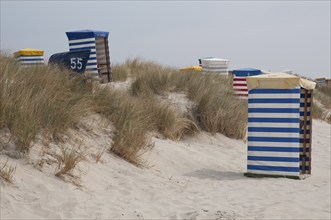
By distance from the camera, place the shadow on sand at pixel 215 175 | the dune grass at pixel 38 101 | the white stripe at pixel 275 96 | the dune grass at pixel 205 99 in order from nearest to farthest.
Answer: the dune grass at pixel 38 101
the white stripe at pixel 275 96
the shadow on sand at pixel 215 175
the dune grass at pixel 205 99

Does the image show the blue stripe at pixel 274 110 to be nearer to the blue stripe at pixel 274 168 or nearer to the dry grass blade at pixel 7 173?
the blue stripe at pixel 274 168

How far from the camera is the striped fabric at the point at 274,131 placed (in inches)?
280

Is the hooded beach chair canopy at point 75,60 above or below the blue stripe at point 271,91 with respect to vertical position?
above

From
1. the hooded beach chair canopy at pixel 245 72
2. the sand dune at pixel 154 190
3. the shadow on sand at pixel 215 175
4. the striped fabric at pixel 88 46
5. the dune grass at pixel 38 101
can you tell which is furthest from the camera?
the hooded beach chair canopy at pixel 245 72

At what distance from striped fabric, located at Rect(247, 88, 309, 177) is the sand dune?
276mm

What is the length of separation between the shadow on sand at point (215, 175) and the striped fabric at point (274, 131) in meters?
0.30

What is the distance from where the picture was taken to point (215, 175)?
740cm

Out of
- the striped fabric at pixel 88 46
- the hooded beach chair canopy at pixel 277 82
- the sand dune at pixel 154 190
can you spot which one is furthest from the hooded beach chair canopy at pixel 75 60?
the striped fabric at pixel 88 46

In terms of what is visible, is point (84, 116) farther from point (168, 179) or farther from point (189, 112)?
point (189, 112)

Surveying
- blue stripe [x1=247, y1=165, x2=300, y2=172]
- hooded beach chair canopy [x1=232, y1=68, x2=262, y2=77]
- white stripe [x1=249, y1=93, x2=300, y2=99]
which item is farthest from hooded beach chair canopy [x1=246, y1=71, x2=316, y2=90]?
hooded beach chair canopy [x1=232, y1=68, x2=262, y2=77]

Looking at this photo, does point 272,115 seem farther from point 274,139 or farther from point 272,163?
point 272,163

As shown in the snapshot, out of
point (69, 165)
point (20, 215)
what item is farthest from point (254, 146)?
point (20, 215)

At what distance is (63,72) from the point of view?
770 cm

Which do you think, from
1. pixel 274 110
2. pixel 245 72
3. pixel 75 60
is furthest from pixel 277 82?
pixel 245 72
